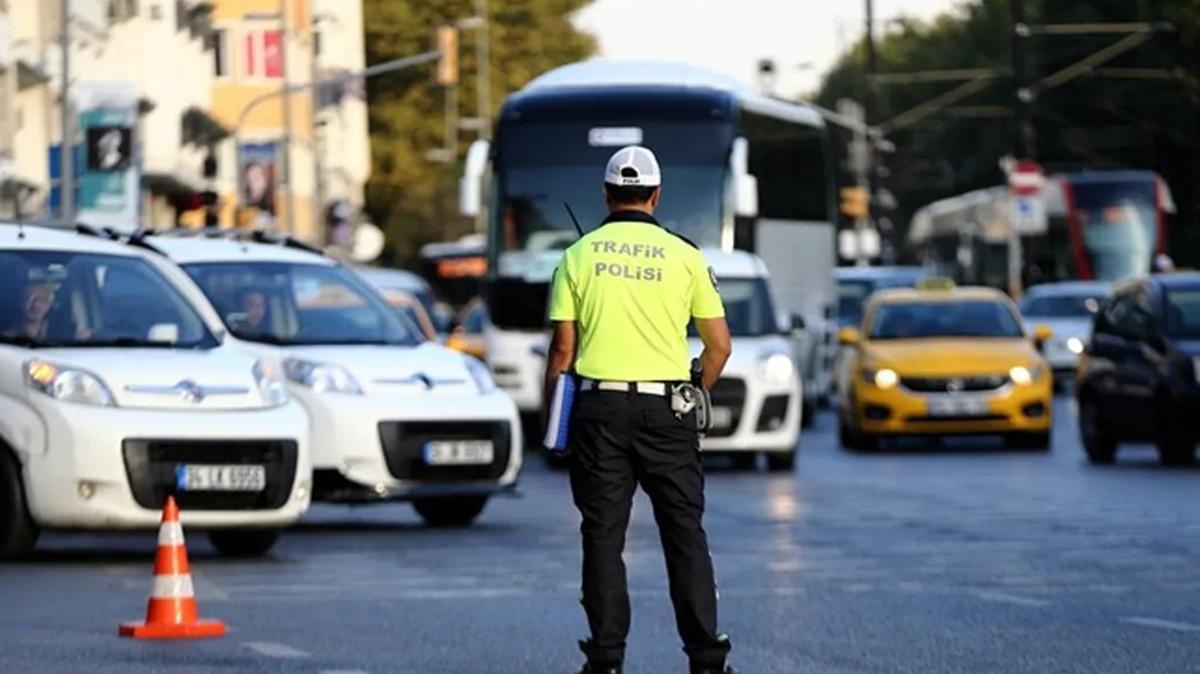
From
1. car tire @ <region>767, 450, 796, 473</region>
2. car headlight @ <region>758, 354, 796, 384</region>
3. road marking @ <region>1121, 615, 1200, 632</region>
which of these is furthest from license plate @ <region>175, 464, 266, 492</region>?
car tire @ <region>767, 450, 796, 473</region>

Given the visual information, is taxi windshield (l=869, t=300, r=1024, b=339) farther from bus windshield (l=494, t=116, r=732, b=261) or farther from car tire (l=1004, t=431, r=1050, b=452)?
bus windshield (l=494, t=116, r=732, b=261)

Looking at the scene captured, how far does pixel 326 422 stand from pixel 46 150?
3825cm

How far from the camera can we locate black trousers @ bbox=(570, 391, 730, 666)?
1093cm

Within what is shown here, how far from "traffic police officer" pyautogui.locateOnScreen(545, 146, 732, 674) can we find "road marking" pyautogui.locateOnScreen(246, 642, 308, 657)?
237 centimetres

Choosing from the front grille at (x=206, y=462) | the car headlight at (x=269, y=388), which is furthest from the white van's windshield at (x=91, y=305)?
the front grille at (x=206, y=462)

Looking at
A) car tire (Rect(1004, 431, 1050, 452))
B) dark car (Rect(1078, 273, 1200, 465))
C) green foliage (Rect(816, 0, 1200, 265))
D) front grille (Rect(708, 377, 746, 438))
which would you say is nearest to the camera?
dark car (Rect(1078, 273, 1200, 465))

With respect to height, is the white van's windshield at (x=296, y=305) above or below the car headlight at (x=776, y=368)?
above

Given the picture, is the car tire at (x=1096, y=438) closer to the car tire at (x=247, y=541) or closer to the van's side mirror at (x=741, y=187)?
the van's side mirror at (x=741, y=187)

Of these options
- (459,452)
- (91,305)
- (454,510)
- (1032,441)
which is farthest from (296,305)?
(1032,441)

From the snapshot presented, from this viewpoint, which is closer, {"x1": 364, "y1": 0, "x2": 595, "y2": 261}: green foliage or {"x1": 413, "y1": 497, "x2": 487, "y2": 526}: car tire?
{"x1": 413, "y1": 497, "x2": 487, "y2": 526}: car tire

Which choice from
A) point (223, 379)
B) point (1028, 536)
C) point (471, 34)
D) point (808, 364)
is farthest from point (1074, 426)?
point (471, 34)

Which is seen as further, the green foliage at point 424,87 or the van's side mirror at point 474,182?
the green foliage at point 424,87

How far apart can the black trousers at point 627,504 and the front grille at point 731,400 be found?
18.1m

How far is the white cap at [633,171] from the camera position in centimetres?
1102
